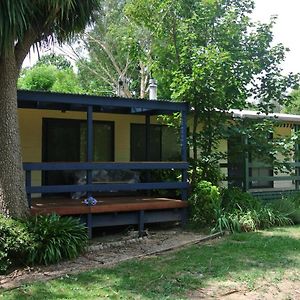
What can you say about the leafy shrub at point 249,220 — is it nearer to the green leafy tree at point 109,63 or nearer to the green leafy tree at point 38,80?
the green leafy tree at point 38,80

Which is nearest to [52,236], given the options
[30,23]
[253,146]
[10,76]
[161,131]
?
[10,76]

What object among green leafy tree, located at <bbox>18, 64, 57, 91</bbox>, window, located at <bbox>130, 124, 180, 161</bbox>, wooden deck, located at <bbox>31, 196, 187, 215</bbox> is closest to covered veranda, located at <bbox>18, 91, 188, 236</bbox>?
wooden deck, located at <bbox>31, 196, 187, 215</bbox>

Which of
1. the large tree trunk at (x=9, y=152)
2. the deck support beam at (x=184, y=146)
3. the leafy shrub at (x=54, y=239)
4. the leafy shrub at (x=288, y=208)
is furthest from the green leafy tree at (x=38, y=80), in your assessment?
the leafy shrub at (x=54, y=239)

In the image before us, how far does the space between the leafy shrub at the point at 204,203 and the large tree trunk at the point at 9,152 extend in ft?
13.1

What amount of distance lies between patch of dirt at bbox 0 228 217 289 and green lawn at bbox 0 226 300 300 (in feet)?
0.97

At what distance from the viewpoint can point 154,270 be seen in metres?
6.48

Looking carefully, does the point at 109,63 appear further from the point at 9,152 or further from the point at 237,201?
the point at 9,152

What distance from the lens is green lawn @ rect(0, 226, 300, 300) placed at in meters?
5.49

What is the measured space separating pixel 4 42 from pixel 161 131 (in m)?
6.94

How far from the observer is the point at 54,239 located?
688 cm

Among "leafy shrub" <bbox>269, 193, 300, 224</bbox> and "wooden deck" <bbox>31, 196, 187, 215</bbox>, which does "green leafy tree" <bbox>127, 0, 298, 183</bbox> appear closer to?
"wooden deck" <bbox>31, 196, 187, 215</bbox>

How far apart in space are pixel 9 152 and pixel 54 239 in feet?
5.04

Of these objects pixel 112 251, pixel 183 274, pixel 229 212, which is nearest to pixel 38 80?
pixel 229 212

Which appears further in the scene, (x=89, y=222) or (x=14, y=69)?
(x=89, y=222)
